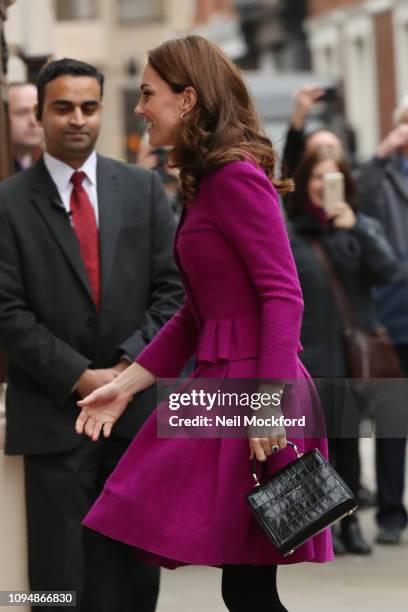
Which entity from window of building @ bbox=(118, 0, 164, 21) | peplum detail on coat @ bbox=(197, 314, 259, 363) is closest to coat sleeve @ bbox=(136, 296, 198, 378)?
peplum detail on coat @ bbox=(197, 314, 259, 363)

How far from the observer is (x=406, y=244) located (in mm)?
8750

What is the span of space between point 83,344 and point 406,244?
142 inches

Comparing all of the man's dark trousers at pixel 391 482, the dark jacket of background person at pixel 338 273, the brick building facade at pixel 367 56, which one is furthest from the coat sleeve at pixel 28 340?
the brick building facade at pixel 367 56

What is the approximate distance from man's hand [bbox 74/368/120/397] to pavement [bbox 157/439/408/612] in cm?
168

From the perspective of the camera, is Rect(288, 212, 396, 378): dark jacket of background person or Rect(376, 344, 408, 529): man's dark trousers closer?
Rect(288, 212, 396, 378): dark jacket of background person

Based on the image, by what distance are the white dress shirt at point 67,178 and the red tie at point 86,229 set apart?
0.05ft

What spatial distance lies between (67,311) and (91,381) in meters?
0.25

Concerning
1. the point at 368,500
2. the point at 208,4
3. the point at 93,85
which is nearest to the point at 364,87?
the point at 208,4

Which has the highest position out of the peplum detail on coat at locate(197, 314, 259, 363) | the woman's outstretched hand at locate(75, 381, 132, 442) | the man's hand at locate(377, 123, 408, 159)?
the peplum detail on coat at locate(197, 314, 259, 363)

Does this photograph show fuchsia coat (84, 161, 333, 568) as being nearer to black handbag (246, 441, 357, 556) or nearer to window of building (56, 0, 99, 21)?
black handbag (246, 441, 357, 556)

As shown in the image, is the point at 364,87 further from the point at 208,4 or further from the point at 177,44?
the point at 177,44

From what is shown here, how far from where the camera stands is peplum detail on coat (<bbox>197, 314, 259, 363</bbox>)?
14.3 feet

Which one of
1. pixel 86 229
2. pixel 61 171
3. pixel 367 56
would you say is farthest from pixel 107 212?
pixel 367 56

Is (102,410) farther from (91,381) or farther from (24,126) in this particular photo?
(24,126)
